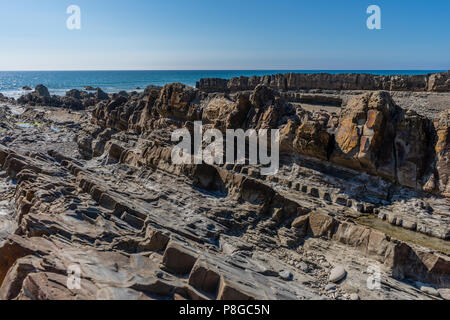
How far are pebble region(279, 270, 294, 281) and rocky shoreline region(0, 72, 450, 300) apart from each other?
0.13 ft

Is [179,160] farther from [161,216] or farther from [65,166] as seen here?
[65,166]

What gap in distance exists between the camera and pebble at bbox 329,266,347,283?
30.5 ft

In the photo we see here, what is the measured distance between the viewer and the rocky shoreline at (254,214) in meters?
7.93

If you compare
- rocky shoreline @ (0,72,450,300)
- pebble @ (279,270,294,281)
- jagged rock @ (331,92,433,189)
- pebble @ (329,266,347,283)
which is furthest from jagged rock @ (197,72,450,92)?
pebble @ (279,270,294,281)

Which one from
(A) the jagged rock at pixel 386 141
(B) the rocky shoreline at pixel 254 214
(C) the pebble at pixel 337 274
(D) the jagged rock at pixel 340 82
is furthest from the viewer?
(D) the jagged rock at pixel 340 82

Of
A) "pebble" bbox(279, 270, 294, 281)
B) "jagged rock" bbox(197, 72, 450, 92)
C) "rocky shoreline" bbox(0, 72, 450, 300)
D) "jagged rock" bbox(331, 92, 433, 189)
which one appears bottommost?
"pebble" bbox(279, 270, 294, 281)

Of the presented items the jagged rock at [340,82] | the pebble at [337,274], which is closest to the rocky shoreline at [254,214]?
the pebble at [337,274]

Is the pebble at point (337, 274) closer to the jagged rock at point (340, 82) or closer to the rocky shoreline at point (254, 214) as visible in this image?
the rocky shoreline at point (254, 214)

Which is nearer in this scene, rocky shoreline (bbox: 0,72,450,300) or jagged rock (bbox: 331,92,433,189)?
rocky shoreline (bbox: 0,72,450,300)

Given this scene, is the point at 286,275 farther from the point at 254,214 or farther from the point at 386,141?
the point at 386,141

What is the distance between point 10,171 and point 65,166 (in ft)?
9.91

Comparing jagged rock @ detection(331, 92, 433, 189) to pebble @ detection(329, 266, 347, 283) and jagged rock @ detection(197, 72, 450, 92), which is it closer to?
pebble @ detection(329, 266, 347, 283)

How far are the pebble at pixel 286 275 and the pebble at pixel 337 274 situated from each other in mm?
1337
